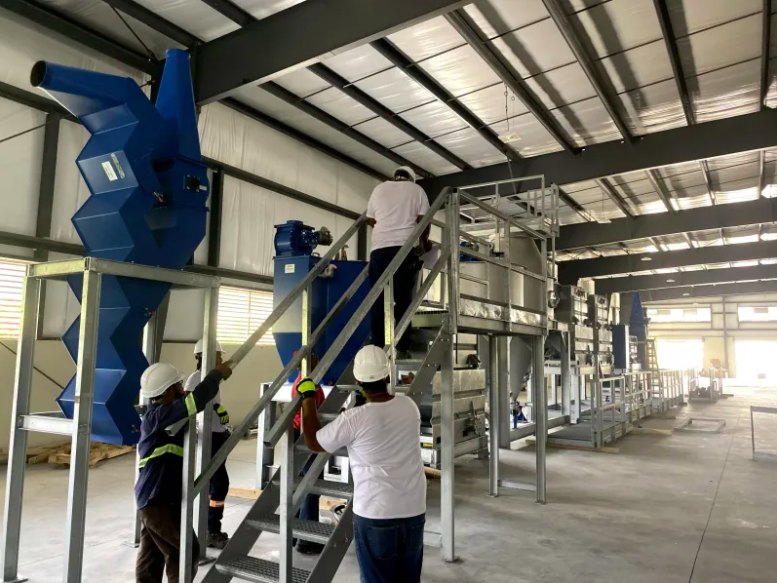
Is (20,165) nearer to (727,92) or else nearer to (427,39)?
(427,39)

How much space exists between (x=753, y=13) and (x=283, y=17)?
6414mm

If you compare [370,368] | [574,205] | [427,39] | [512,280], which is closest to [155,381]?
[370,368]

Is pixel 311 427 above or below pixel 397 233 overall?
below

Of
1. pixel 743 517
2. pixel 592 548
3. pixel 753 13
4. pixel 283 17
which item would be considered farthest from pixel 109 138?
pixel 753 13

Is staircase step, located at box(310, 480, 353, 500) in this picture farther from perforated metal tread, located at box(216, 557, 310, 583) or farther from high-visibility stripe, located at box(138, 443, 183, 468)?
high-visibility stripe, located at box(138, 443, 183, 468)

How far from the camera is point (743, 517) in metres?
6.29

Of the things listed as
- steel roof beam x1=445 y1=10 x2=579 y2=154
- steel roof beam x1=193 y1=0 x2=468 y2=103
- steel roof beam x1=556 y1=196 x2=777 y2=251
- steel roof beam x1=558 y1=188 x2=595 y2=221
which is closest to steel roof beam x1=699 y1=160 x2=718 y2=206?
steel roof beam x1=556 y1=196 x2=777 y2=251

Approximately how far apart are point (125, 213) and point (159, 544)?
7.02 feet

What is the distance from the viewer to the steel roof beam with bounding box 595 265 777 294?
2169 centimetres

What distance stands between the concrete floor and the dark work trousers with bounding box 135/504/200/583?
2.65 feet

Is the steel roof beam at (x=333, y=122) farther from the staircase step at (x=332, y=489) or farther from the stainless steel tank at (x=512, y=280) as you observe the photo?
the staircase step at (x=332, y=489)

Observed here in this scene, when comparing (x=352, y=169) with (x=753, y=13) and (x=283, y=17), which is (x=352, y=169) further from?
(x=753, y=13)

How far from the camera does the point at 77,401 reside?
321 centimetres

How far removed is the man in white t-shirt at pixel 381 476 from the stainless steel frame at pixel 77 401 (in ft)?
4.66
